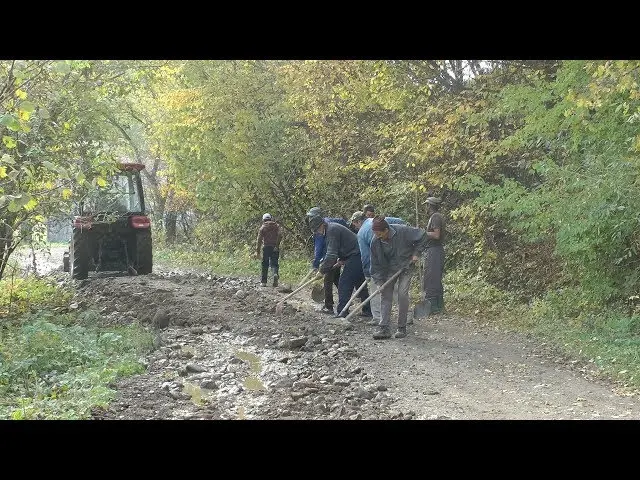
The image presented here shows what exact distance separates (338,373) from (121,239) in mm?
8641

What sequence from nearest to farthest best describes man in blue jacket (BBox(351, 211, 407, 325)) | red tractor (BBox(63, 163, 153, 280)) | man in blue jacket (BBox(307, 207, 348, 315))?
man in blue jacket (BBox(351, 211, 407, 325)) < man in blue jacket (BBox(307, 207, 348, 315)) < red tractor (BBox(63, 163, 153, 280))

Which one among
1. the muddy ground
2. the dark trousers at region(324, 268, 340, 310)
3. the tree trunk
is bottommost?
the muddy ground

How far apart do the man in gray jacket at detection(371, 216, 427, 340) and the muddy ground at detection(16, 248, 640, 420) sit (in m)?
0.27

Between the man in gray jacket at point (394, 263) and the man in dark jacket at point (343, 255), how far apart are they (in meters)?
1.21

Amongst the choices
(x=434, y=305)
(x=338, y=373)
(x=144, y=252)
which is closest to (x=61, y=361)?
(x=338, y=373)

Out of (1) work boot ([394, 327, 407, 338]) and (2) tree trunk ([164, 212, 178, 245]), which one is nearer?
(1) work boot ([394, 327, 407, 338])

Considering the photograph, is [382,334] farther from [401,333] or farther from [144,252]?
[144,252]

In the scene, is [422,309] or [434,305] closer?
[422,309]

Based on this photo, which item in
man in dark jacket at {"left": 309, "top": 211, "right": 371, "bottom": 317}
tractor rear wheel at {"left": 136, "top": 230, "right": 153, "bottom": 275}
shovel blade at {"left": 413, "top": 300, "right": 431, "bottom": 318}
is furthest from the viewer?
tractor rear wheel at {"left": 136, "top": 230, "right": 153, "bottom": 275}

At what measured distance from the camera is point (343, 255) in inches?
401

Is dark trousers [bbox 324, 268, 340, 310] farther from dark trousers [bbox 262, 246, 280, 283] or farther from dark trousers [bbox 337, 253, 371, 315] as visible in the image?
dark trousers [bbox 262, 246, 280, 283]

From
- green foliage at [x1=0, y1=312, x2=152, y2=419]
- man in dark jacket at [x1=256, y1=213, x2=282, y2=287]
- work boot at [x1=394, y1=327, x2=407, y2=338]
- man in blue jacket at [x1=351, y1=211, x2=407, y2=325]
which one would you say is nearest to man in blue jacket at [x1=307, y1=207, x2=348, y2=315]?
man in blue jacket at [x1=351, y1=211, x2=407, y2=325]

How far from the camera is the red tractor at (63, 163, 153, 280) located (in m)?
13.9
